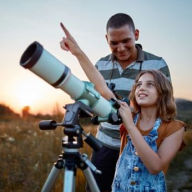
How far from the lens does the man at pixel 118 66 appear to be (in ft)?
9.23

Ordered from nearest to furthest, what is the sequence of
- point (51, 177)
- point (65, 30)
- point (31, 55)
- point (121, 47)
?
point (31, 55) < point (51, 177) < point (65, 30) < point (121, 47)

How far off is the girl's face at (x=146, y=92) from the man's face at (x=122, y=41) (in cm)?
41

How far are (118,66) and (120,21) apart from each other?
1.40 feet

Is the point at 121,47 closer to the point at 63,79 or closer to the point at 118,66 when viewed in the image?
the point at 118,66

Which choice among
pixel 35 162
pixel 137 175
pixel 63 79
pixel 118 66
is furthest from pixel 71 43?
pixel 35 162

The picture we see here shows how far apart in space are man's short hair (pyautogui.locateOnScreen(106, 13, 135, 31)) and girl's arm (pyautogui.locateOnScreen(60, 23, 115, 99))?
0.72m

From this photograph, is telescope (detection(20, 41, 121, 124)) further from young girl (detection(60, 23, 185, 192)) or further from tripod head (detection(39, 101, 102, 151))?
young girl (detection(60, 23, 185, 192))

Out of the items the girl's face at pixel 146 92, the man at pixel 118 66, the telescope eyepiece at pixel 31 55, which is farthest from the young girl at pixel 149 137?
the telescope eyepiece at pixel 31 55

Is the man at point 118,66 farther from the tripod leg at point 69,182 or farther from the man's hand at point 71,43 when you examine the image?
the tripod leg at point 69,182

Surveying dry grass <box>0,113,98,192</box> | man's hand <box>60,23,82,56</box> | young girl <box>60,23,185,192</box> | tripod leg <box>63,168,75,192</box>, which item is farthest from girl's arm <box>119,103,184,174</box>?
dry grass <box>0,113,98,192</box>

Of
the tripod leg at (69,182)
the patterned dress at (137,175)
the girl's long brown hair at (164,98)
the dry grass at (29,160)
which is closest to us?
the tripod leg at (69,182)

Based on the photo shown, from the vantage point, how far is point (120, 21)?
284cm

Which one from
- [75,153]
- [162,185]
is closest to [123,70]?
[162,185]

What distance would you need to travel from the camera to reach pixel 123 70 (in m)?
2.98
